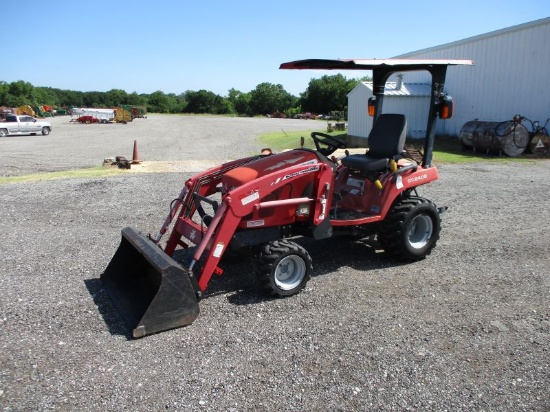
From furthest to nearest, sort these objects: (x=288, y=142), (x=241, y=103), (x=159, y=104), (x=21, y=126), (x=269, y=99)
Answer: (x=159, y=104)
(x=241, y=103)
(x=269, y=99)
(x=21, y=126)
(x=288, y=142)

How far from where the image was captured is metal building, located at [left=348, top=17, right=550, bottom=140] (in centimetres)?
1723

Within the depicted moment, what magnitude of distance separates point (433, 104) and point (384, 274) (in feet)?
6.54

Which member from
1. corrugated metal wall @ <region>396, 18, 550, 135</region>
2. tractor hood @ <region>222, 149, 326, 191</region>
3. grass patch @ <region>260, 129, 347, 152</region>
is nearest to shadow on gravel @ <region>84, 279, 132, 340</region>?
tractor hood @ <region>222, 149, 326, 191</region>

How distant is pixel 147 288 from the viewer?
15.5 feet

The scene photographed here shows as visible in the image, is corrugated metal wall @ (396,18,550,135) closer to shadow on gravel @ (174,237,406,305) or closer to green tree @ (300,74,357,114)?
shadow on gravel @ (174,237,406,305)

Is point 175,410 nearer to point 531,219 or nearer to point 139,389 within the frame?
point 139,389

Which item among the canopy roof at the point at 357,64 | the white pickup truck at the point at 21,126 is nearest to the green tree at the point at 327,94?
the white pickup truck at the point at 21,126

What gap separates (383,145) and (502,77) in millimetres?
15500

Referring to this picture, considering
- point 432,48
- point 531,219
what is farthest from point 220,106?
point 531,219

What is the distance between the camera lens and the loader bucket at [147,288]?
4082 mm

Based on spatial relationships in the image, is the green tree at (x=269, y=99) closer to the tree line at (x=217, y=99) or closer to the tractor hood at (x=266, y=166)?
the tree line at (x=217, y=99)

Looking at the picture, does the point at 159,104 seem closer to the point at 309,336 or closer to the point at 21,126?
the point at 21,126

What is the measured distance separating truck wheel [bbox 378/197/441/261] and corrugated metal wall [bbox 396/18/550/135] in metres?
14.1

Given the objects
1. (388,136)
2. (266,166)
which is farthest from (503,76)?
(266,166)
